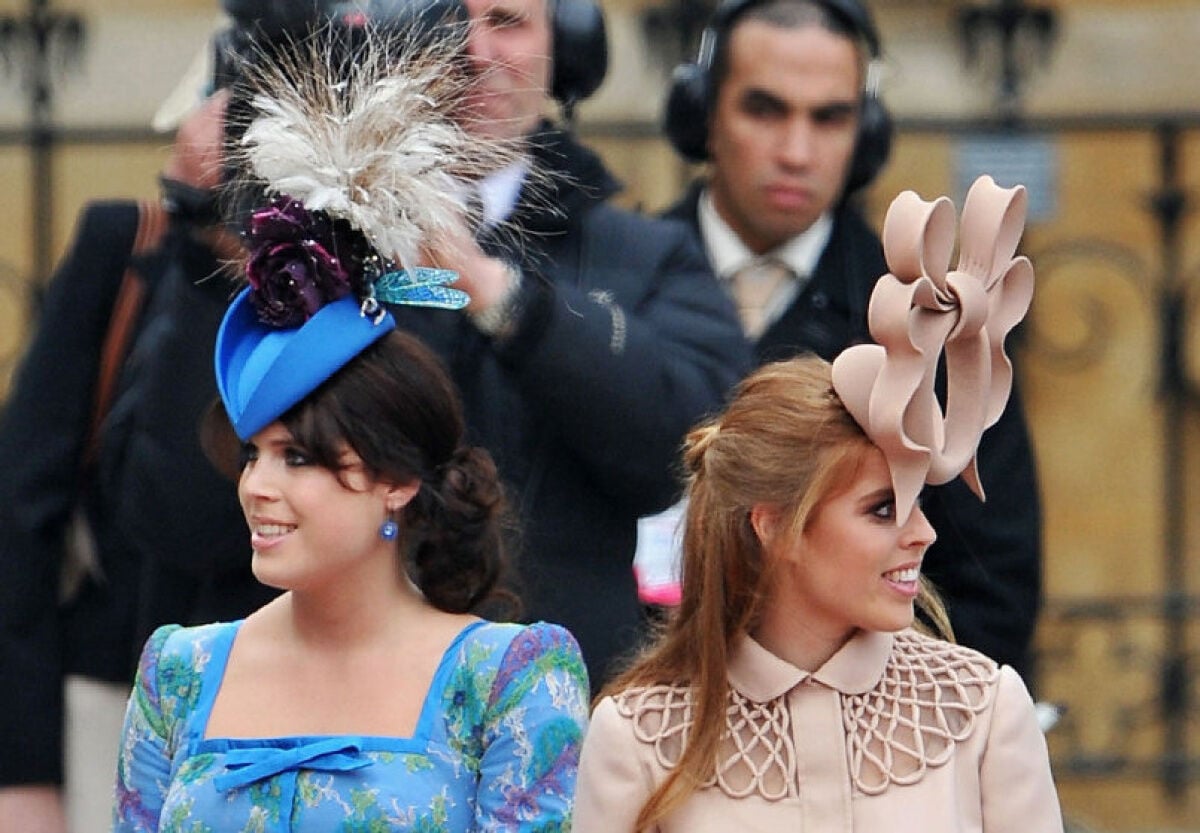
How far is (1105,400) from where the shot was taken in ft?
29.6

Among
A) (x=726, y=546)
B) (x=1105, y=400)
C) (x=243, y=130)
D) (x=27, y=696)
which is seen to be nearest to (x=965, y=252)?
(x=726, y=546)

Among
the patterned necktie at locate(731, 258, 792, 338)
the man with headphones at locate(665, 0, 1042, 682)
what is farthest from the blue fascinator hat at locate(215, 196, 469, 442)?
the patterned necktie at locate(731, 258, 792, 338)

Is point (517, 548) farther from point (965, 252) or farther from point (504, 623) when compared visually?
point (965, 252)

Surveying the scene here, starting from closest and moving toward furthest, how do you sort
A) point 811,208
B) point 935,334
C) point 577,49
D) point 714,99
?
1. point 935,334
2. point 577,49
3. point 811,208
4. point 714,99

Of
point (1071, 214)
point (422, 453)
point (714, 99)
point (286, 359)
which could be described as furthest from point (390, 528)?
point (1071, 214)

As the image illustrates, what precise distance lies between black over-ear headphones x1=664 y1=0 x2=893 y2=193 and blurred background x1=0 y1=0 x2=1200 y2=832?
12.9 feet

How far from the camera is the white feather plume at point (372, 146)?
10.5 ft

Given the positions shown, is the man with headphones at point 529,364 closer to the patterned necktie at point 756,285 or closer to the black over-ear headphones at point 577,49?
the black over-ear headphones at point 577,49

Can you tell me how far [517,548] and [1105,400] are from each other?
572 centimetres

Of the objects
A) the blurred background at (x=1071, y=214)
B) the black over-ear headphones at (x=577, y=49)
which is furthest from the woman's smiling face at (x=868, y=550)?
the blurred background at (x=1071, y=214)

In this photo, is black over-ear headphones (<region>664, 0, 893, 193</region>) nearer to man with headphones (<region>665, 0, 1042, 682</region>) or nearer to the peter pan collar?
man with headphones (<region>665, 0, 1042, 682</region>)

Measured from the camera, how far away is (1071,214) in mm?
9016

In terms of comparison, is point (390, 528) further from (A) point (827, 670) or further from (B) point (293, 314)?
(A) point (827, 670)

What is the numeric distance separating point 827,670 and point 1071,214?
6204 mm
